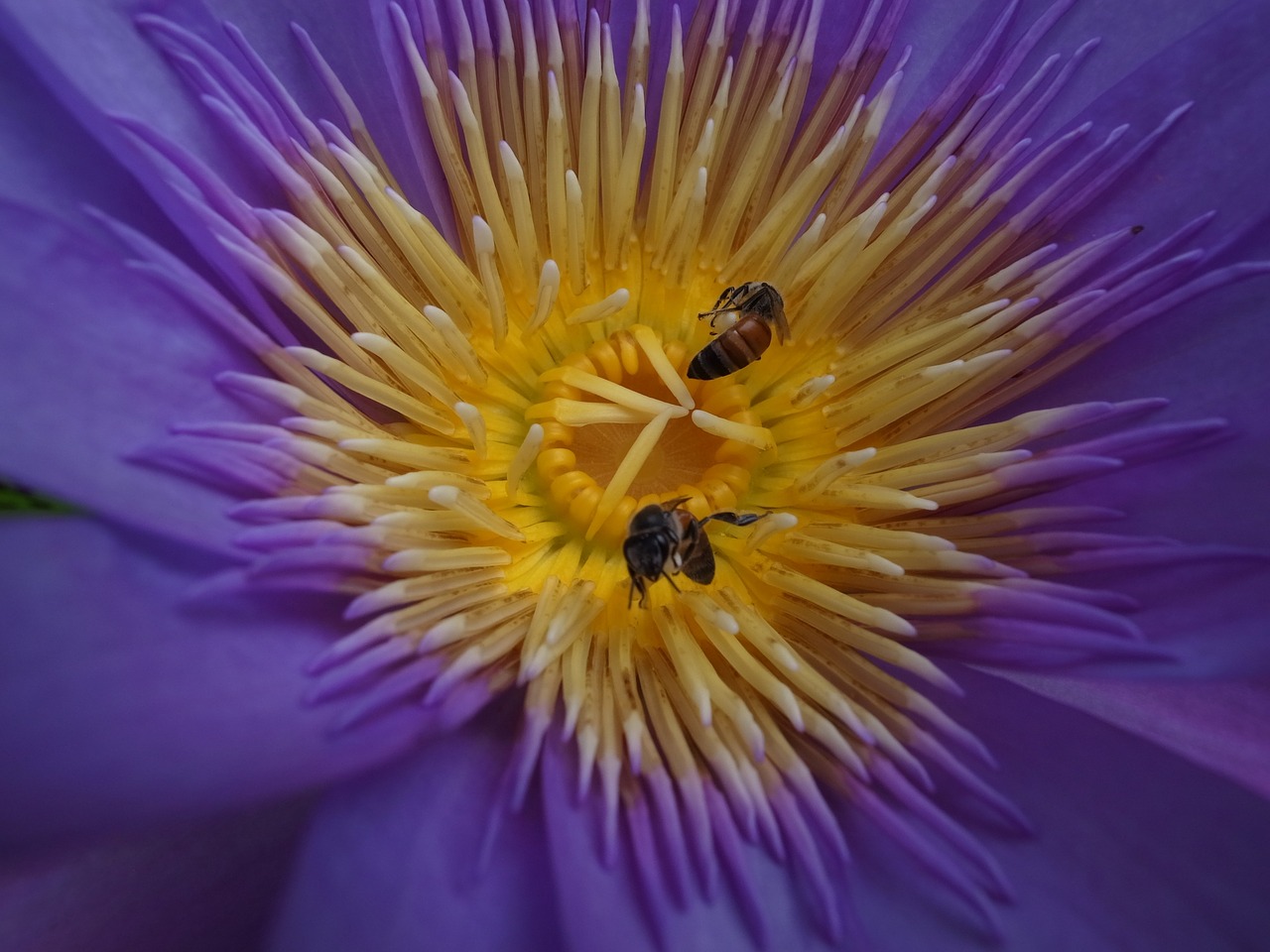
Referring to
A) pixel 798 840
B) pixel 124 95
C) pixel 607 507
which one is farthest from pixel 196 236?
pixel 798 840

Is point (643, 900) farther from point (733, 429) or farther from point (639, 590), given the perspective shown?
point (733, 429)

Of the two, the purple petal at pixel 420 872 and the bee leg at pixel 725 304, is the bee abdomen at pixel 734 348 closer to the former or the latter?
the bee leg at pixel 725 304

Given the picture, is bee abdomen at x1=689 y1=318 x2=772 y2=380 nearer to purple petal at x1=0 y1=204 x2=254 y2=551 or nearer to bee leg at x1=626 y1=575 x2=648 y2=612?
bee leg at x1=626 y1=575 x2=648 y2=612

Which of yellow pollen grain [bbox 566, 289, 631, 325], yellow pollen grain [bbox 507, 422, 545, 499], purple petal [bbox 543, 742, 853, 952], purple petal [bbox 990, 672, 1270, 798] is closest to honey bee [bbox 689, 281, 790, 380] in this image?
yellow pollen grain [bbox 566, 289, 631, 325]

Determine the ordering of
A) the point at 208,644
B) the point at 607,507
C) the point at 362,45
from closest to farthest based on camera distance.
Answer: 1. the point at 208,644
2. the point at 362,45
3. the point at 607,507

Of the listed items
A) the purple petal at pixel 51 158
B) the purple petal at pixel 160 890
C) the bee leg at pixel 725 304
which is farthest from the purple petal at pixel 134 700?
the bee leg at pixel 725 304

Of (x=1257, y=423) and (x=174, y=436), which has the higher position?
(x=174, y=436)

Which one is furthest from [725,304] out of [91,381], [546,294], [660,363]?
[91,381]

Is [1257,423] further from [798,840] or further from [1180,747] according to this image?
[798,840]
